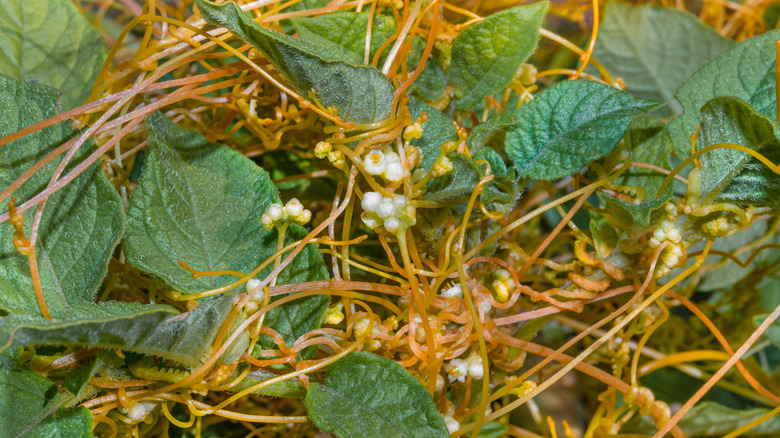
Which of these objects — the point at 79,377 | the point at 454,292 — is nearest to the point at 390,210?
the point at 454,292

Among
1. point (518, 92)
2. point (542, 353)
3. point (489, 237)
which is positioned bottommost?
point (542, 353)

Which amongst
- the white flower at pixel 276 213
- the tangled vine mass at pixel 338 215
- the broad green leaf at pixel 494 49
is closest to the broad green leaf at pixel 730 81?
the tangled vine mass at pixel 338 215

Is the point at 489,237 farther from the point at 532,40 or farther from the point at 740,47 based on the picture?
the point at 740,47

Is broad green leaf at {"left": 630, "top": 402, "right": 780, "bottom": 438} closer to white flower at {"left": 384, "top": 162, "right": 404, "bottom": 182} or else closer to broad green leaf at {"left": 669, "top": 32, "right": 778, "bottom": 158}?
broad green leaf at {"left": 669, "top": 32, "right": 778, "bottom": 158}

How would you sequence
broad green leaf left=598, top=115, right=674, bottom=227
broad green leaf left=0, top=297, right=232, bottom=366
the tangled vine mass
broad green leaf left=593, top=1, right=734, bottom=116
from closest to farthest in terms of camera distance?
broad green leaf left=0, top=297, right=232, bottom=366 < the tangled vine mass < broad green leaf left=598, top=115, right=674, bottom=227 < broad green leaf left=593, top=1, right=734, bottom=116

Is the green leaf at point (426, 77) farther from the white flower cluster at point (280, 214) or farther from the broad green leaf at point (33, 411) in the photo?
the broad green leaf at point (33, 411)

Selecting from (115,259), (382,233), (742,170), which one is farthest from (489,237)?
(115,259)

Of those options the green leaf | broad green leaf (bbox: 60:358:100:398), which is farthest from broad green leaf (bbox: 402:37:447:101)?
broad green leaf (bbox: 60:358:100:398)
